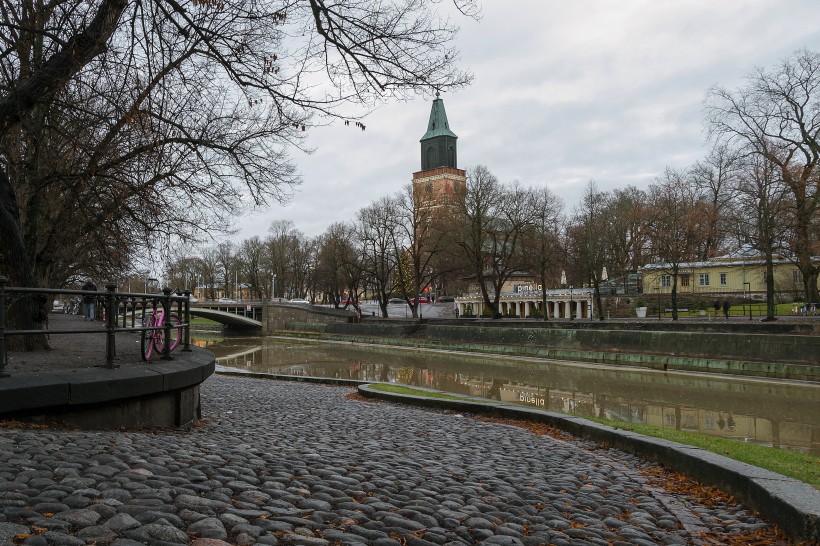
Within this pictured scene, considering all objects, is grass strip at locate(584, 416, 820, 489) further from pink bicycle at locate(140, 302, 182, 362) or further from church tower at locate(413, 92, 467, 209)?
church tower at locate(413, 92, 467, 209)

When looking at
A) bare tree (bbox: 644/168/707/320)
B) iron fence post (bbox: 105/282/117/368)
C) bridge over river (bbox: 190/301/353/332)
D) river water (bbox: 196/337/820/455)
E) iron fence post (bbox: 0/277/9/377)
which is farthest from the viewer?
bridge over river (bbox: 190/301/353/332)

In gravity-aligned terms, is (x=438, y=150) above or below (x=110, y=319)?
above

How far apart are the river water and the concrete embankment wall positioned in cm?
121

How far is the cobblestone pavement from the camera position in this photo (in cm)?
323

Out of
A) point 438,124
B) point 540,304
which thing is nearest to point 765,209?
point 540,304

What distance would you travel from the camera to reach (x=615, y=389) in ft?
71.2

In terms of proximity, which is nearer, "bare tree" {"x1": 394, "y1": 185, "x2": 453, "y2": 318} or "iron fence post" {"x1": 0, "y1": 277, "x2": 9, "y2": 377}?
"iron fence post" {"x1": 0, "y1": 277, "x2": 9, "y2": 377}

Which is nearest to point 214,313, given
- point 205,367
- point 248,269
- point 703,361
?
point 248,269

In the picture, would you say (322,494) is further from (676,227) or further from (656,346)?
(676,227)

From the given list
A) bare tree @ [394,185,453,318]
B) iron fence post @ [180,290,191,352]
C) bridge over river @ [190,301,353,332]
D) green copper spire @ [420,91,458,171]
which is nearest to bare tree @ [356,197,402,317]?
bare tree @ [394,185,453,318]

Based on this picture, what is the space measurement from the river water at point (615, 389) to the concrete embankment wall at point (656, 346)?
1206mm

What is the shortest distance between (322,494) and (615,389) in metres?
19.3

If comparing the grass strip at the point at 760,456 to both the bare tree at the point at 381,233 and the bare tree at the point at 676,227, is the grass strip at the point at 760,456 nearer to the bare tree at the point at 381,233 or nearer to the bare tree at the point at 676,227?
the bare tree at the point at 676,227

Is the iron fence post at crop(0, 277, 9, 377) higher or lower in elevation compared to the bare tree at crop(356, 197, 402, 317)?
lower
